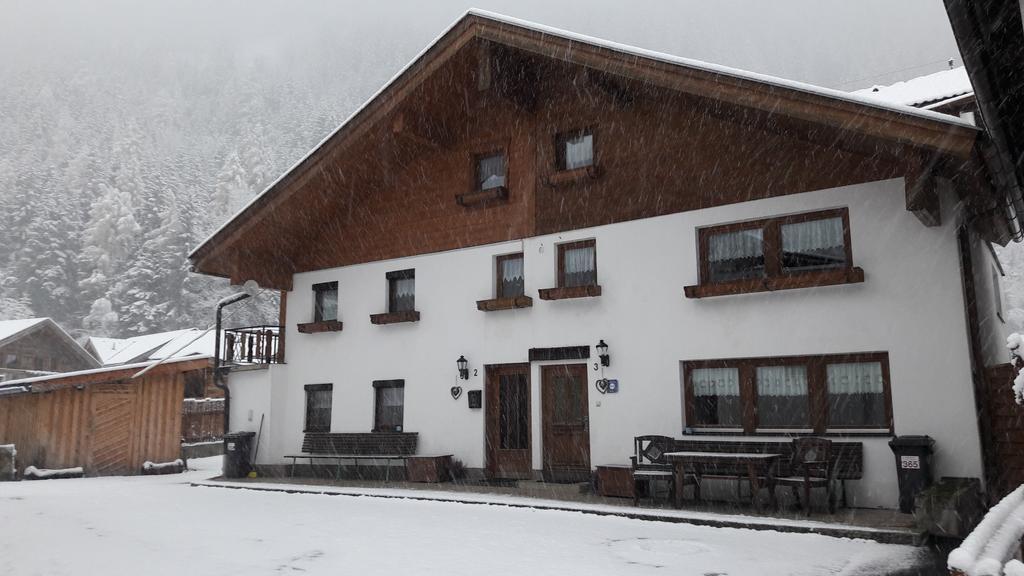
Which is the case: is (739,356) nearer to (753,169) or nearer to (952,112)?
(753,169)

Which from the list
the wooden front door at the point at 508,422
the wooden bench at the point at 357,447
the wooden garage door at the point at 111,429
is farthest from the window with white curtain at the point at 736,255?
the wooden garage door at the point at 111,429

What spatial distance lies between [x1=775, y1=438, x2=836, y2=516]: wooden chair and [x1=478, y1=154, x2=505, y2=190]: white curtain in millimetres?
6413

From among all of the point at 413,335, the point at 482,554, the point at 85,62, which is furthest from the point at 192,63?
the point at 482,554

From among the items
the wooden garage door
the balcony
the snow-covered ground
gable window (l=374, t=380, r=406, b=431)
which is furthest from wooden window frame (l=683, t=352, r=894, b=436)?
the wooden garage door

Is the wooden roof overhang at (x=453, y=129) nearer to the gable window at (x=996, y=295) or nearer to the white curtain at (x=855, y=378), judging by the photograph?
the white curtain at (x=855, y=378)

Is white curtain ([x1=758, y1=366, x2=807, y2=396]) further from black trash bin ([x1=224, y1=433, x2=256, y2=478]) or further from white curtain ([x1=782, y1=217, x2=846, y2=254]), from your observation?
black trash bin ([x1=224, y1=433, x2=256, y2=478])

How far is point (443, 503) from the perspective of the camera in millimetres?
10672

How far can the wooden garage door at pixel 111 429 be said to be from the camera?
15.9m

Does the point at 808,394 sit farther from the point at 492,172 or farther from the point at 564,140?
the point at 492,172

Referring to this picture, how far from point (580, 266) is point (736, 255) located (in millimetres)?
2460

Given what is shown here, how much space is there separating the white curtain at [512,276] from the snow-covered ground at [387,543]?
3802mm

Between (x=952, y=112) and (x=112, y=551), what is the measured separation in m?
11.3

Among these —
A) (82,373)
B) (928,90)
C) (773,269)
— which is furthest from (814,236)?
(82,373)

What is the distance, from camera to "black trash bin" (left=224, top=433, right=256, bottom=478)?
1480 cm
